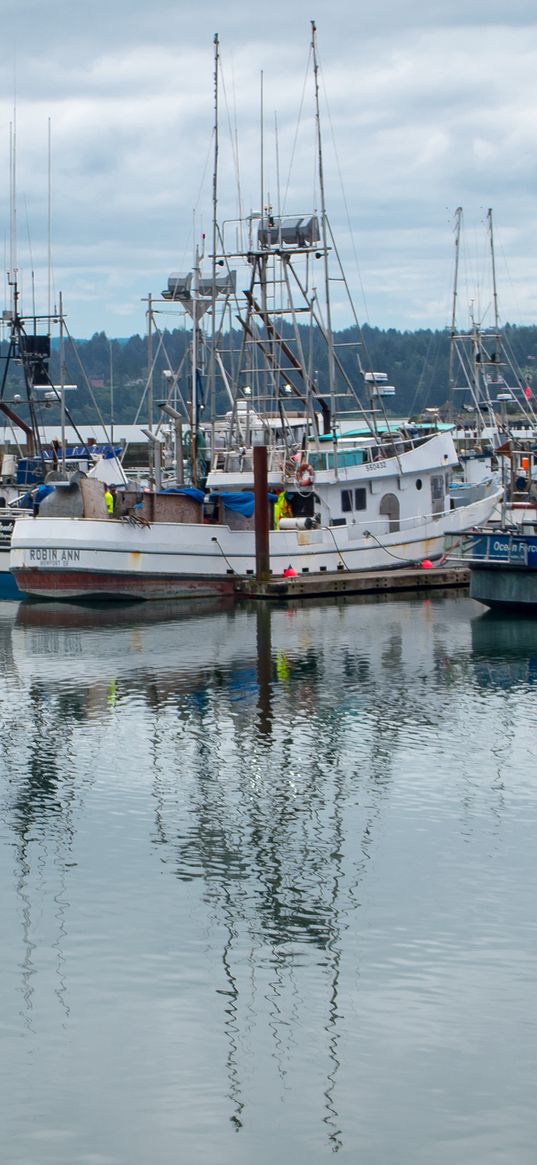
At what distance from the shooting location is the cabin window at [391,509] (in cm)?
4103

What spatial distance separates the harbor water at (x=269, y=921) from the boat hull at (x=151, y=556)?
36.1 ft

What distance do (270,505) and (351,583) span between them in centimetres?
289

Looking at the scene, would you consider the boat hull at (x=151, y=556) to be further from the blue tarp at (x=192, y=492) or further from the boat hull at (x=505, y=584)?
the boat hull at (x=505, y=584)

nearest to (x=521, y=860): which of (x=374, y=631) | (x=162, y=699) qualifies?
(x=162, y=699)

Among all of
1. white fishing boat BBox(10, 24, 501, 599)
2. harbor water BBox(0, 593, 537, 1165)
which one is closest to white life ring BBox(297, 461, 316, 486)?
white fishing boat BBox(10, 24, 501, 599)

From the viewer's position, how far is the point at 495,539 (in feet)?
111

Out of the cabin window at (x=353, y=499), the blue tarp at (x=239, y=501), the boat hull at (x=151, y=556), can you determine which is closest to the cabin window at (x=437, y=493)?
the cabin window at (x=353, y=499)

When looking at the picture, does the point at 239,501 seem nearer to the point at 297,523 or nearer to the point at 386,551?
the point at 297,523

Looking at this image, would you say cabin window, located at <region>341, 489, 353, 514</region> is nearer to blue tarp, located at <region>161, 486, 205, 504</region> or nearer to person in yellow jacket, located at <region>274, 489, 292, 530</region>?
person in yellow jacket, located at <region>274, 489, 292, 530</region>

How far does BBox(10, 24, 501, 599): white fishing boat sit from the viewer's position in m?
38.6

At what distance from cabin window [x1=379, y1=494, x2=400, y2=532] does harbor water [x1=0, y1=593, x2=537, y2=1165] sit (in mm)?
13778

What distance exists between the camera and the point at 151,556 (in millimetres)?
38812

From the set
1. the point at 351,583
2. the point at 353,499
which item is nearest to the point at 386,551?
the point at 353,499

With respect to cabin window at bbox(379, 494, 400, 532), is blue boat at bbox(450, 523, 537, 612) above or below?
below
